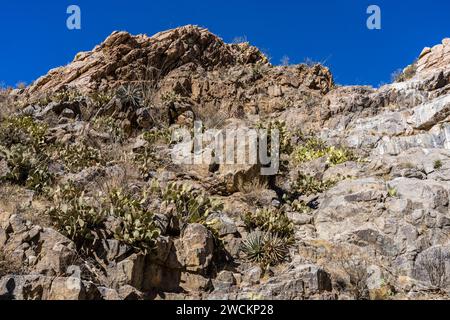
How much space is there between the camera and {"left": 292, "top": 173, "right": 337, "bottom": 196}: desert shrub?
10719 mm

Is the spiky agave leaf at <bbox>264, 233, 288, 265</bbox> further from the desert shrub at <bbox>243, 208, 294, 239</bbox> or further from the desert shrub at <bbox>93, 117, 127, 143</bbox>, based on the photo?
the desert shrub at <bbox>93, 117, 127, 143</bbox>

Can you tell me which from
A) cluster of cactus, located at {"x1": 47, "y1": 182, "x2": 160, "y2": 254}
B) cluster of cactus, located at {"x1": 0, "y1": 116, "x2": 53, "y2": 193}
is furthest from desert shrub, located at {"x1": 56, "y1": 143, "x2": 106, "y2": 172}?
cluster of cactus, located at {"x1": 47, "y1": 182, "x2": 160, "y2": 254}

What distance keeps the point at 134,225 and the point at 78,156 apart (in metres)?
4.62

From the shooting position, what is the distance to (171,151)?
1170cm

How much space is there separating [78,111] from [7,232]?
858cm

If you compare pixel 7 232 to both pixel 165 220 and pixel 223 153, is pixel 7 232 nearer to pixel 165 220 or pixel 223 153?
pixel 165 220

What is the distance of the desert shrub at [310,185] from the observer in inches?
422

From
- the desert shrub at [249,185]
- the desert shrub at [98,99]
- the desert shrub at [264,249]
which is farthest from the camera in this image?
the desert shrub at [98,99]

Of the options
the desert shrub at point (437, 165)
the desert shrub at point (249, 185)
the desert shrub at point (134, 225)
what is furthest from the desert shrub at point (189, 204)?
the desert shrub at point (437, 165)

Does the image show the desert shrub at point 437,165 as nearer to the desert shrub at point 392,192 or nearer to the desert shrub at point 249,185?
the desert shrub at point 392,192

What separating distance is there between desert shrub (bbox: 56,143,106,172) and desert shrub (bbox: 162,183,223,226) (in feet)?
8.83

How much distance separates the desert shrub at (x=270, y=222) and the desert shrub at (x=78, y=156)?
14.4ft

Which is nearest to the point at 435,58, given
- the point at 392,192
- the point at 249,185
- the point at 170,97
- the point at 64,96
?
the point at 170,97
